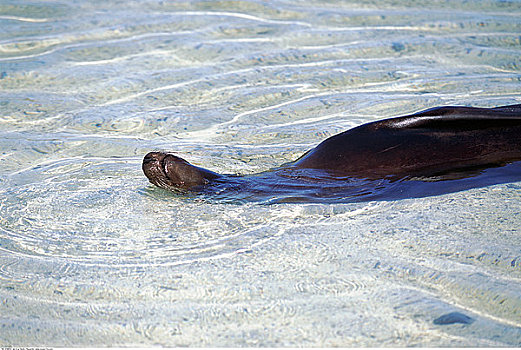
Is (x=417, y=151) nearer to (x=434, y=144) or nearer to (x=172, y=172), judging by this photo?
(x=434, y=144)

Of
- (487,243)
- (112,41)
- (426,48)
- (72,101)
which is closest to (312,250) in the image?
(487,243)

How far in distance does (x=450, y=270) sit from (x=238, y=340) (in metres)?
0.86

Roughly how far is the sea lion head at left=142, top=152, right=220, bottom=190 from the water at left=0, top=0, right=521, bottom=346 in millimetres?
87

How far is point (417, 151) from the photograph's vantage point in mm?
2906

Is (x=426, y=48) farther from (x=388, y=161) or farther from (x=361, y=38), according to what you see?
(x=388, y=161)

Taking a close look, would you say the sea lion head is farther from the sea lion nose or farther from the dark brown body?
the dark brown body

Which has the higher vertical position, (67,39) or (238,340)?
(67,39)

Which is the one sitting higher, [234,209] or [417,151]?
[417,151]

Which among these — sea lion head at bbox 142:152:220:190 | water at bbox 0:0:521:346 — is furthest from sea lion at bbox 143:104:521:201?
water at bbox 0:0:521:346

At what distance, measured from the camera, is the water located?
212 cm

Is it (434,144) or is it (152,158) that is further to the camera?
(152,158)

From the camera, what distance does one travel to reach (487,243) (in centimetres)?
253

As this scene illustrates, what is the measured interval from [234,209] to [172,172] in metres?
0.36

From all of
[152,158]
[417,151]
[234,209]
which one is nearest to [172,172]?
[152,158]
